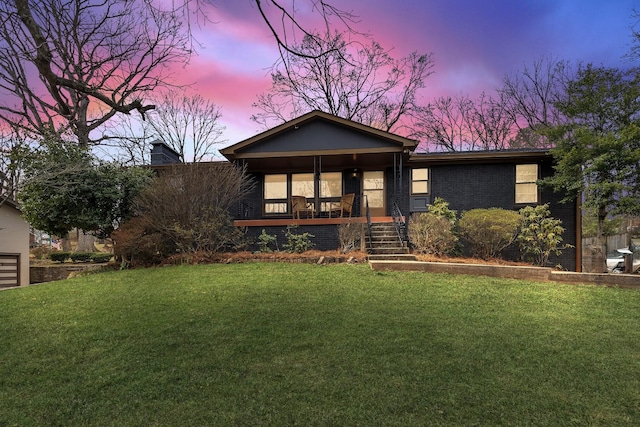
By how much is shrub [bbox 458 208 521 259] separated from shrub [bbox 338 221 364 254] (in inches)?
115

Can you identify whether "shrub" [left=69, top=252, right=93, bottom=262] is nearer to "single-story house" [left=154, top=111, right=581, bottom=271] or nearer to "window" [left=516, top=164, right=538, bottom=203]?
"single-story house" [left=154, top=111, right=581, bottom=271]

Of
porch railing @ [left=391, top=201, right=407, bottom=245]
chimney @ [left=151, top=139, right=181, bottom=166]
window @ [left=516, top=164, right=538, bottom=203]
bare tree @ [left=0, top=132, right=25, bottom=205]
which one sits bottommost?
porch railing @ [left=391, top=201, right=407, bottom=245]

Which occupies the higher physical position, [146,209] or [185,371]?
[146,209]

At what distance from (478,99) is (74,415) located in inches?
1088

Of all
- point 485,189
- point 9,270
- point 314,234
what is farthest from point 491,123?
point 9,270

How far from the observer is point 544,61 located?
816 inches

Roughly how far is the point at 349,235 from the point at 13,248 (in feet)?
47.2

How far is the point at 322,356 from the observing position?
12.3 ft

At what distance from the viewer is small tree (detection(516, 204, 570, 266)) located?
9766 millimetres

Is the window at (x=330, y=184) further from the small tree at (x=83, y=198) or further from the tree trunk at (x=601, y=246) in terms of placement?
the tree trunk at (x=601, y=246)

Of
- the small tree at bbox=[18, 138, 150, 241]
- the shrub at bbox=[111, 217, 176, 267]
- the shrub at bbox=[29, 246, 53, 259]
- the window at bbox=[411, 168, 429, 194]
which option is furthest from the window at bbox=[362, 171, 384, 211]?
the shrub at bbox=[29, 246, 53, 259]

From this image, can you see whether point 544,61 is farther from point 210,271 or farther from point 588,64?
point 210,271

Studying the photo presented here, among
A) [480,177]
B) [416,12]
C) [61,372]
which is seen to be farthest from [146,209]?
[480,177]

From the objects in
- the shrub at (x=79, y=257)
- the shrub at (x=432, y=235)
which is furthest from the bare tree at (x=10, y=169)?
the shrub at (x=79, y=257)
